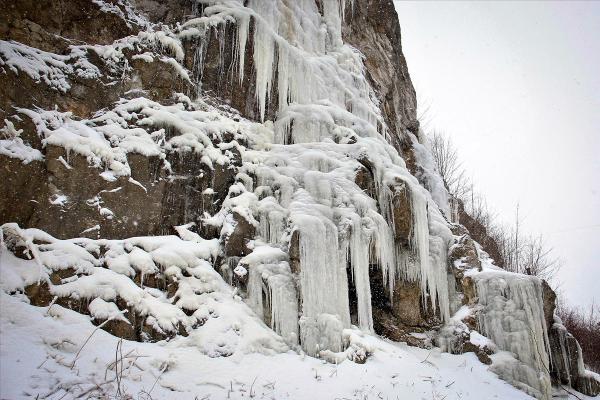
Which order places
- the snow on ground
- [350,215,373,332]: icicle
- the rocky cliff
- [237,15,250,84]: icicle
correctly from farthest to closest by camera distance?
1. [237,15,250,84]: icicle
2. [350,215,373,332]: icicle
3. the rocky cliff
4. the snow on ground

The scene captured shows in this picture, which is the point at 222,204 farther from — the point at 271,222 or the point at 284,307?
the point at 284,307

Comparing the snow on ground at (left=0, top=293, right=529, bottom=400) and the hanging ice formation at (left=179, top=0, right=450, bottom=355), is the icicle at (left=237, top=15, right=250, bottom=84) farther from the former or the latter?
the snow on ground at (left=0, top=293, right=529, bottom=400)

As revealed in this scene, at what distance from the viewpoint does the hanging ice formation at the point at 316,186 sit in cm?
584

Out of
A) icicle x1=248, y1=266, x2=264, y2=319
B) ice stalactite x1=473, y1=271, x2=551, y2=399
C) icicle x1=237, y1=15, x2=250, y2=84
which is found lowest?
ice stalactite x1=473, y1=271, x2=551, y2=399

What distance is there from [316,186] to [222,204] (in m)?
1.73

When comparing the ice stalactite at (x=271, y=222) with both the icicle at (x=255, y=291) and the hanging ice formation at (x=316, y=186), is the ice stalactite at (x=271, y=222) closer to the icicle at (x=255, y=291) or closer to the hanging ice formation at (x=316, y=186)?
the hanging ice formation at (x=316, y=186)

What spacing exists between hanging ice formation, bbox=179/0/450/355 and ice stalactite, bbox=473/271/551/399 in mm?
868

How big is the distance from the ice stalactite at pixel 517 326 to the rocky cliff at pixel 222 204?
3 centimetres

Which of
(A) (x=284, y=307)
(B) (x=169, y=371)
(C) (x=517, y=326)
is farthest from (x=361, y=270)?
(B) (x=169, y=371)

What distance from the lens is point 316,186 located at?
6.94 m

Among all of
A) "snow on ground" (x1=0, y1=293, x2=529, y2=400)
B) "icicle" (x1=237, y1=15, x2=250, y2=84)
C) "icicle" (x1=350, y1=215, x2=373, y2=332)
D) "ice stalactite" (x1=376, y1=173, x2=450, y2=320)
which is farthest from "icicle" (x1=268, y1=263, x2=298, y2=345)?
"icicle" (x1=237, y1=15, x2=250, y2=84)

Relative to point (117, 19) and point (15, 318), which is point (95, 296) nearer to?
point (15, 318)

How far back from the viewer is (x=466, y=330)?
725 centimetres

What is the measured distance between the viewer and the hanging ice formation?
5.84 m
